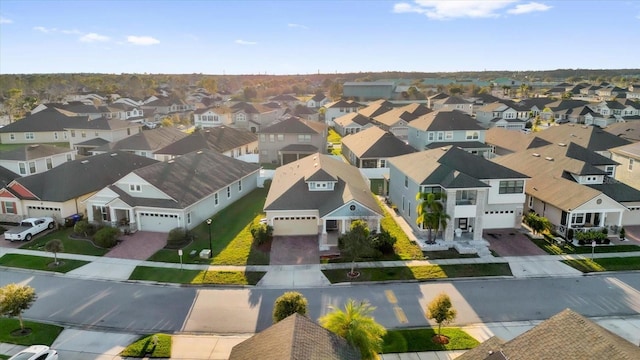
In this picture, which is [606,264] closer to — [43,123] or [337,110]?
[337,110]

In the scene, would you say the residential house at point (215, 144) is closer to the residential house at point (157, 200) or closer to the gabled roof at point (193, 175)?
the gabled roof at point (193, 175)

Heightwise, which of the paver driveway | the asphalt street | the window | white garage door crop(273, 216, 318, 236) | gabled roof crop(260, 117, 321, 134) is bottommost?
the asphalt street

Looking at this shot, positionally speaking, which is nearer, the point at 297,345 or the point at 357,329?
the point at 297,345

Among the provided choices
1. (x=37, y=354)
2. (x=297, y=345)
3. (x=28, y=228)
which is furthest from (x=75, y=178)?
(x=297, y=345)

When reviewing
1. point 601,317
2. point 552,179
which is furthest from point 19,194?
point 552,179

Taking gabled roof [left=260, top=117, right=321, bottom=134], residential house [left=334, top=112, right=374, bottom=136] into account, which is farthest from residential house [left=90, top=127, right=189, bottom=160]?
residential house [left=334, top=112, right=374, bottom=136]

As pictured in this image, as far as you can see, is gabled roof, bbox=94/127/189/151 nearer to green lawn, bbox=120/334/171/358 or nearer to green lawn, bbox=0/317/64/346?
green lawn, bbox=0/317/64/346

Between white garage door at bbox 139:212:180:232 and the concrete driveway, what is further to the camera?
white garage door at bbox 139:212:180:232
